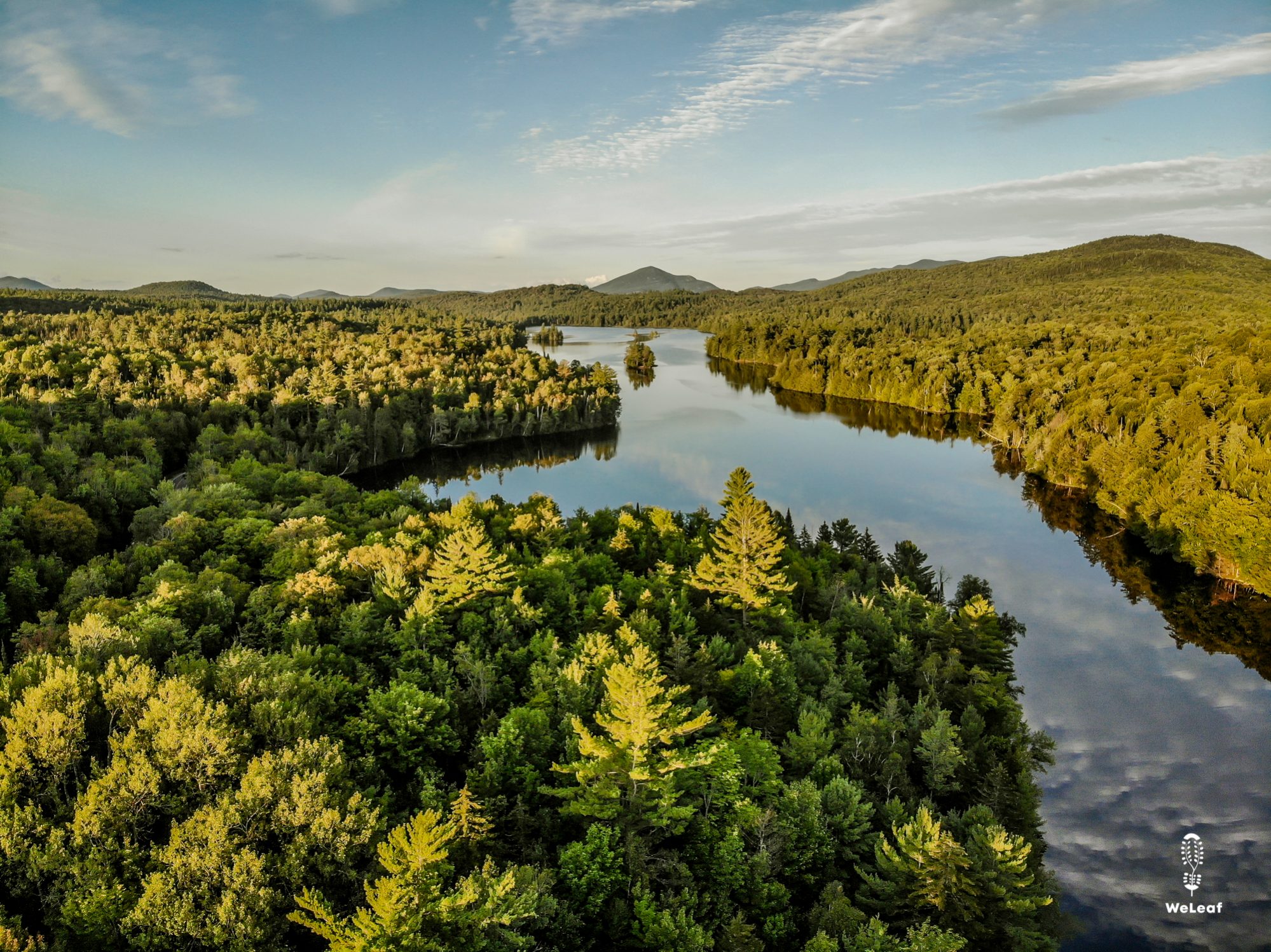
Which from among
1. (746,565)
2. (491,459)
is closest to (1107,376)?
(746,565)

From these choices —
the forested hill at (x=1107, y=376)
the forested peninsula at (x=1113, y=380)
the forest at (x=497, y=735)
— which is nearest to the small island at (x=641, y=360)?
the forested hill at (x=1107, y=376)

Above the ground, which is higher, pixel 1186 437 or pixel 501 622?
pixel 1186 437

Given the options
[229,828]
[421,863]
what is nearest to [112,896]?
[229,828]

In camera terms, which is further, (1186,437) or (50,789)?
(1186,437)

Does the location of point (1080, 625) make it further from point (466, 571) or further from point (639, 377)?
point (639, 377)

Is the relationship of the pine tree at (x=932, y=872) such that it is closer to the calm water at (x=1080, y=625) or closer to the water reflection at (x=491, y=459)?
the calm water at (x=1080, y=625)

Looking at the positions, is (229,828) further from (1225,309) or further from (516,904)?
(1225,309)
